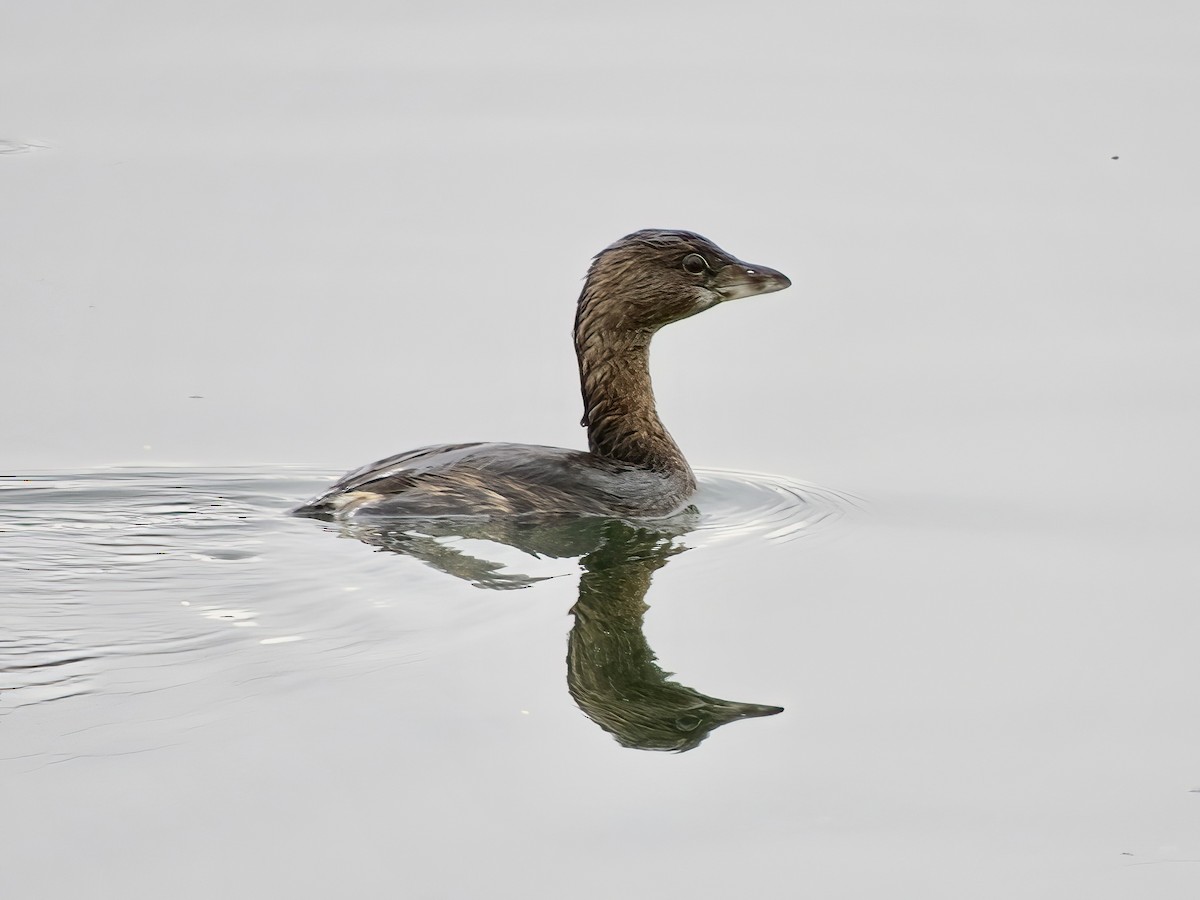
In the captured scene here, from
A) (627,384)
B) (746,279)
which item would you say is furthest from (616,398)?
(746,279)

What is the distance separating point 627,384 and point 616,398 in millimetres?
96

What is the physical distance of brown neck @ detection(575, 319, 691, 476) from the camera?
924 centimetres

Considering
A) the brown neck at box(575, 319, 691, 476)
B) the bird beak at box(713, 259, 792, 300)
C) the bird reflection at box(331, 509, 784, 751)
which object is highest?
the bird beak at box(713, 259, 792, 300)

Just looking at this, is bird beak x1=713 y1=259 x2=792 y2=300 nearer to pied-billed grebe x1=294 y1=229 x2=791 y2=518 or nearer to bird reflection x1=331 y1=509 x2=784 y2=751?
pied-billed grebe x1=294 y1=229 x2=791 y2=518

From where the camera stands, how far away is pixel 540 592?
300 inches

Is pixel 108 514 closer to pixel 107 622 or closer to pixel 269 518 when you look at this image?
pixel 269 518

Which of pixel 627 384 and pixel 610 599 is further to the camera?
pixel 627 384

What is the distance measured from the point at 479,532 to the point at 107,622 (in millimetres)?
1920

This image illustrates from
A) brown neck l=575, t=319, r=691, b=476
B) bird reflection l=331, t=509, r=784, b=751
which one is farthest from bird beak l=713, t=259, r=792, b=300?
bird reflection l=331, t=509, r=784, b=751

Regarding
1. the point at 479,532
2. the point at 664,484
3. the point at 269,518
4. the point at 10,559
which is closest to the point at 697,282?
the point at 664,484

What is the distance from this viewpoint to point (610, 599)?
7.70 metres

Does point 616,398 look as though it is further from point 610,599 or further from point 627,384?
point 610,599

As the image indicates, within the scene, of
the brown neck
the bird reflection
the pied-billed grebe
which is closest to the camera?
the bird reflection

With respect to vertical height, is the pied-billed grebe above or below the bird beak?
below
